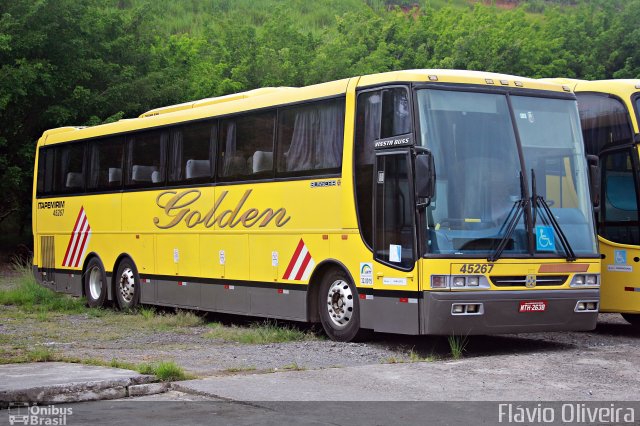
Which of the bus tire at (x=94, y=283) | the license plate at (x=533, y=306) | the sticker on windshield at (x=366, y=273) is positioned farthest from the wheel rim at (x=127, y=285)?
the license plate at (x=533, y=306)

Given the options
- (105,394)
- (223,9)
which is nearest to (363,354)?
(105,394)

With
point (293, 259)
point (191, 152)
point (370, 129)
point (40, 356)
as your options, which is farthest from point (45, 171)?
point (40, 356)

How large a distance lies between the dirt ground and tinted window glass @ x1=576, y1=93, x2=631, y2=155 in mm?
2901

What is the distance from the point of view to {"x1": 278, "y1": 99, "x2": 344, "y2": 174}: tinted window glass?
14.3 metres

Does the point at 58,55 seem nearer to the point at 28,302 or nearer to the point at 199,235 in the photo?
the point at 28,302

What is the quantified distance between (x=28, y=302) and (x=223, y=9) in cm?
6944

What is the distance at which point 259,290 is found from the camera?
16.0 meters

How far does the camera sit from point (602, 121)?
15891 millimetres

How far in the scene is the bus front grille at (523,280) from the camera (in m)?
12.8

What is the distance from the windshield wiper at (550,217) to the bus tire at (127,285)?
8.91 m

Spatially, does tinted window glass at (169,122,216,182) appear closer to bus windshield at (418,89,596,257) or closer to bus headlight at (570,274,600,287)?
bus windshield at (418,89,596,257)

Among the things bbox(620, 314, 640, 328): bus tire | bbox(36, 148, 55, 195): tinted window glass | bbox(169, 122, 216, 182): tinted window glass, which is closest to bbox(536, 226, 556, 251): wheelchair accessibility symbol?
bbox(620, 314, 640, 328): bus tire

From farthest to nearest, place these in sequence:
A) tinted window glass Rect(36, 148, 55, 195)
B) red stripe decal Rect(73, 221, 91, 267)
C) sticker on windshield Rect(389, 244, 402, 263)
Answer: tinted window glass Rect(36, 148, 55, 195) → red stripe decal Rect(73, 221, 91, 267) → sticker on windshield Rect(389, 244, 402, 263)
